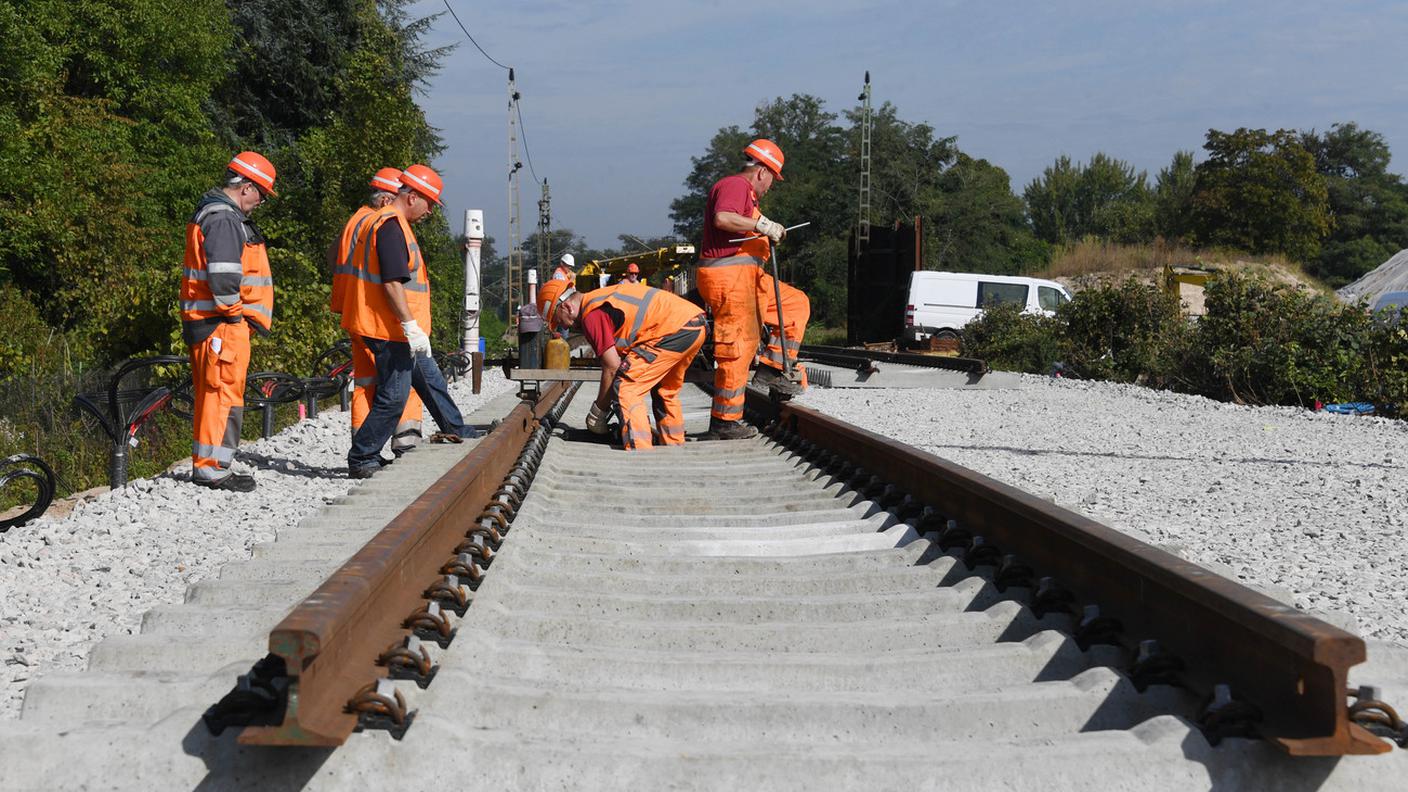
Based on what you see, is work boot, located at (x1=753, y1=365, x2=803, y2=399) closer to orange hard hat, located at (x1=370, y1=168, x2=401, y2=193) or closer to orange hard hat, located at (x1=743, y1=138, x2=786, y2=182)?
orange hard hat, located at (x1=743, y1=138, x2=786, y2=182)

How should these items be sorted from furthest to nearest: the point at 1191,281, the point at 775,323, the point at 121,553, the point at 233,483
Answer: the point at 1191,281 → the point at 775,323 → the point at 233,483 → the point at 121,553

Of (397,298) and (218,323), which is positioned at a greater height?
(397,298)

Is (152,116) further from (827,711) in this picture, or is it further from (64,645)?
(827,711)

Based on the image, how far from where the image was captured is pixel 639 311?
684 centimetres

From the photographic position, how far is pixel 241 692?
2.06 metres

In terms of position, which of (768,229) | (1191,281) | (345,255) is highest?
(1191,281)

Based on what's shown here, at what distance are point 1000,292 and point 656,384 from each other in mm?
20496

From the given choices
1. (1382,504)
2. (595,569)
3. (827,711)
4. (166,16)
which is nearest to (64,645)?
(595,569)

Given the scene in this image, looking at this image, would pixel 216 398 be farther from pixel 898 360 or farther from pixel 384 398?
pixel 898 360

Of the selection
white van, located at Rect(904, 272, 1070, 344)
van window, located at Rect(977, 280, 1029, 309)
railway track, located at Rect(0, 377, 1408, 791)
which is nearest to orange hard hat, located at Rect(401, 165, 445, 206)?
railway track, located at Rect(0, 377, 1408, 791)

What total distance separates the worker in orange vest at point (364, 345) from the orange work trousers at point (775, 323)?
2.36 m

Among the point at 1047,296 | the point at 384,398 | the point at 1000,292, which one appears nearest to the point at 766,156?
the point at 384,398

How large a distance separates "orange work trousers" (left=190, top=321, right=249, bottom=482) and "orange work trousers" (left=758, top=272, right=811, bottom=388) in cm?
328

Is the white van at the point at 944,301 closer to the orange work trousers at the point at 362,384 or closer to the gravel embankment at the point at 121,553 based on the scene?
the gravel embankment at the point at 121,553
